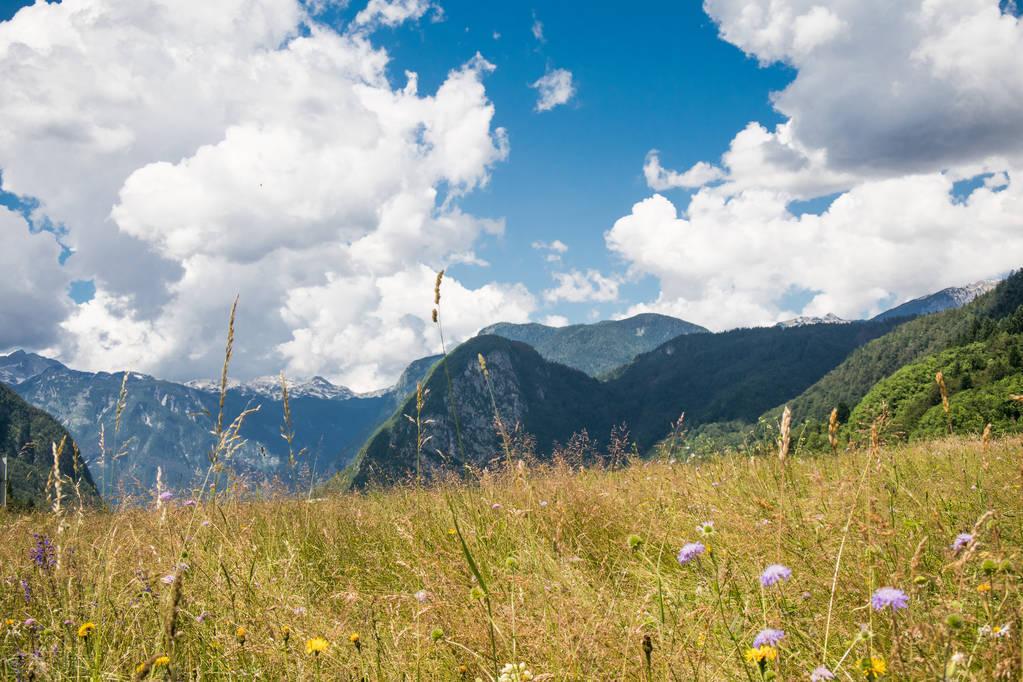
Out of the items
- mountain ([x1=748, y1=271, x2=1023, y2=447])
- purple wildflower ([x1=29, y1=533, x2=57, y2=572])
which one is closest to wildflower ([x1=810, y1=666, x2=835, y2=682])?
purple wildflower ([x1=29, y1=533, x2=57, y2=572])

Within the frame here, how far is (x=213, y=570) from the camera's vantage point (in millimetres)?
3908

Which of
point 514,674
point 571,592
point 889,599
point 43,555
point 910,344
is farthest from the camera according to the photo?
point 910,344

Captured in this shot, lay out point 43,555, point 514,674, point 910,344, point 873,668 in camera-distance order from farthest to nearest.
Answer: point 910,344 → point 43,555 → point 514,674 → point 873,668

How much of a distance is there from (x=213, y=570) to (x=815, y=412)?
203m

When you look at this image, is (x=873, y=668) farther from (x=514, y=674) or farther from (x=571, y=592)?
(x=571, y=592)

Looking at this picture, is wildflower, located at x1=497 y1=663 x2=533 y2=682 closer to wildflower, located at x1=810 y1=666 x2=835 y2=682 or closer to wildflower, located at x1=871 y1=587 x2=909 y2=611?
wildflower, located at x1=810 y1=666 x2=835 y2=682

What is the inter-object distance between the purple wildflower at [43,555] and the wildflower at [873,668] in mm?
4698

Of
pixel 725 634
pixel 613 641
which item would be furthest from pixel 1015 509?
pixel 613 641

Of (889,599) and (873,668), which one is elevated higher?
(889,599)

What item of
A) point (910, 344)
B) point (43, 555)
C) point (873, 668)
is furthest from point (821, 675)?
point (910, 344)

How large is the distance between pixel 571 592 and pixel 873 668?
1.47 meters

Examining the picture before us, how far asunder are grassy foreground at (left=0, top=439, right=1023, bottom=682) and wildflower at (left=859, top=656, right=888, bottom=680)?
2cm

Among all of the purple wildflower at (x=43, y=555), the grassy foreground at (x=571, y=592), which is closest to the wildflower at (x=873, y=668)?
the grassy foreground at (x=571, y=592)

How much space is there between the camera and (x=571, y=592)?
300 centimetres
